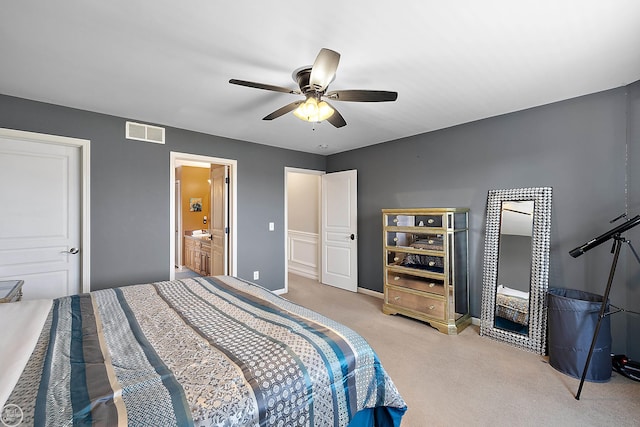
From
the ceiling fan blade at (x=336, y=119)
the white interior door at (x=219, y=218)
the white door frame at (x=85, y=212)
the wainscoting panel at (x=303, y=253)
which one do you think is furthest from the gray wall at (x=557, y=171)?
the white door frame at (x=85, y=212)

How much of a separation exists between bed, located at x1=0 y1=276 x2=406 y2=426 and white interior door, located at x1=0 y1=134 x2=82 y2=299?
1327 millimetres

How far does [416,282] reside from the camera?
11.2 feet

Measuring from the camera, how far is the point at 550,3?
1485mm

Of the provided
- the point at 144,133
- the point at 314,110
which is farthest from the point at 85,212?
the point at 314,110

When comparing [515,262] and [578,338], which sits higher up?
[515,262]

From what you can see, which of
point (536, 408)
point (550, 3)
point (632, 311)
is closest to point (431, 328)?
point (536, 408)

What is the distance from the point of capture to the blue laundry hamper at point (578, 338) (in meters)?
2.20

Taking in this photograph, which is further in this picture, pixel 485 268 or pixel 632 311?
pixel 485 268

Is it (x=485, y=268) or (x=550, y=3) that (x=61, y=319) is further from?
(x=485, y=268)

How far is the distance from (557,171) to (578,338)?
153cm

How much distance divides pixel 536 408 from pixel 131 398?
96.3 inches

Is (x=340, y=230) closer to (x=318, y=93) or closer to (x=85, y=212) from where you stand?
(x=318, y=93)

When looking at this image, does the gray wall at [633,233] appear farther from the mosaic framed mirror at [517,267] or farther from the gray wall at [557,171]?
the mosaic framed mirror at [517,267]

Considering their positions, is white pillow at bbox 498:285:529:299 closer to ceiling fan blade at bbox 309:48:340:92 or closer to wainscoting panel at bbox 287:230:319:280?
ceiling fan blade at bbox 309:48:340:92
